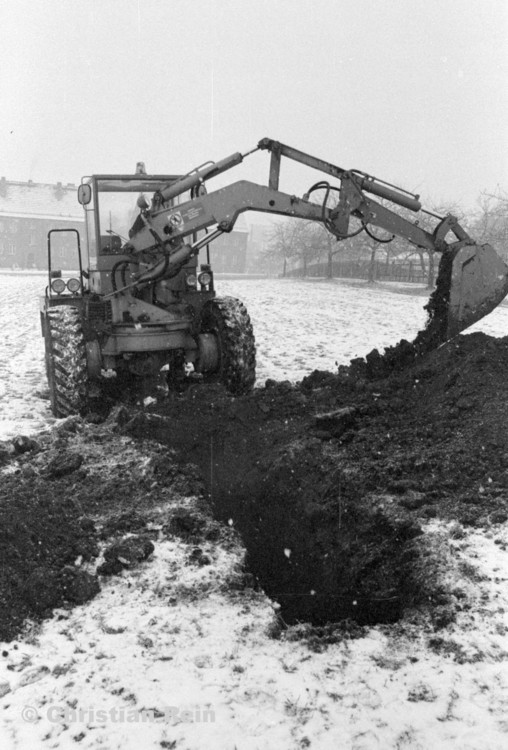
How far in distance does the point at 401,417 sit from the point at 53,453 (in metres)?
3.28

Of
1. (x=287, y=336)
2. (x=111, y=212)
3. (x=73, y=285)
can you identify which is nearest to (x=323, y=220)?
(x=111, y=212)

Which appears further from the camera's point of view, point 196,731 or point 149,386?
point 149,386

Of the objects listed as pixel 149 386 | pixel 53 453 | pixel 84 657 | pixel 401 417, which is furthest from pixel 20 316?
pixel 84 657

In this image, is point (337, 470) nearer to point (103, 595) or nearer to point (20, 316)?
point (103, 595)

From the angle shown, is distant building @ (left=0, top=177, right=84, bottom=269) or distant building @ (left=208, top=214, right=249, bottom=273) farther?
distant building @ (left=208, top=214, right=249, bottom=273)

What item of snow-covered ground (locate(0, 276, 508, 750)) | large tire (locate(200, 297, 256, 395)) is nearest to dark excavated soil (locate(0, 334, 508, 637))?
snow-covered ground (locate(0, 276, 508, 750))

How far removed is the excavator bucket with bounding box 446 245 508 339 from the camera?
290 inches

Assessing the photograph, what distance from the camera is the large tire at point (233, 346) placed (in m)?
7.59

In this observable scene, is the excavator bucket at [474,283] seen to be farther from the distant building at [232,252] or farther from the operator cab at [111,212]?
the distant building at [232,252]

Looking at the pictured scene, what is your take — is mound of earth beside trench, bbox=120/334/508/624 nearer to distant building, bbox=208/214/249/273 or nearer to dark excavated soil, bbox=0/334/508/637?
dark excavated soil, bbox=0/334/508/637

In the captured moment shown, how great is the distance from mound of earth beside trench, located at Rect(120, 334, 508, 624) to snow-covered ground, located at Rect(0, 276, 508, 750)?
34 centimetres

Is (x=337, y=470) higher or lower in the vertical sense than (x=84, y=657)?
higher

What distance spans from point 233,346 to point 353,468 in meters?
2.98

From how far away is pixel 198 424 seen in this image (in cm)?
625
